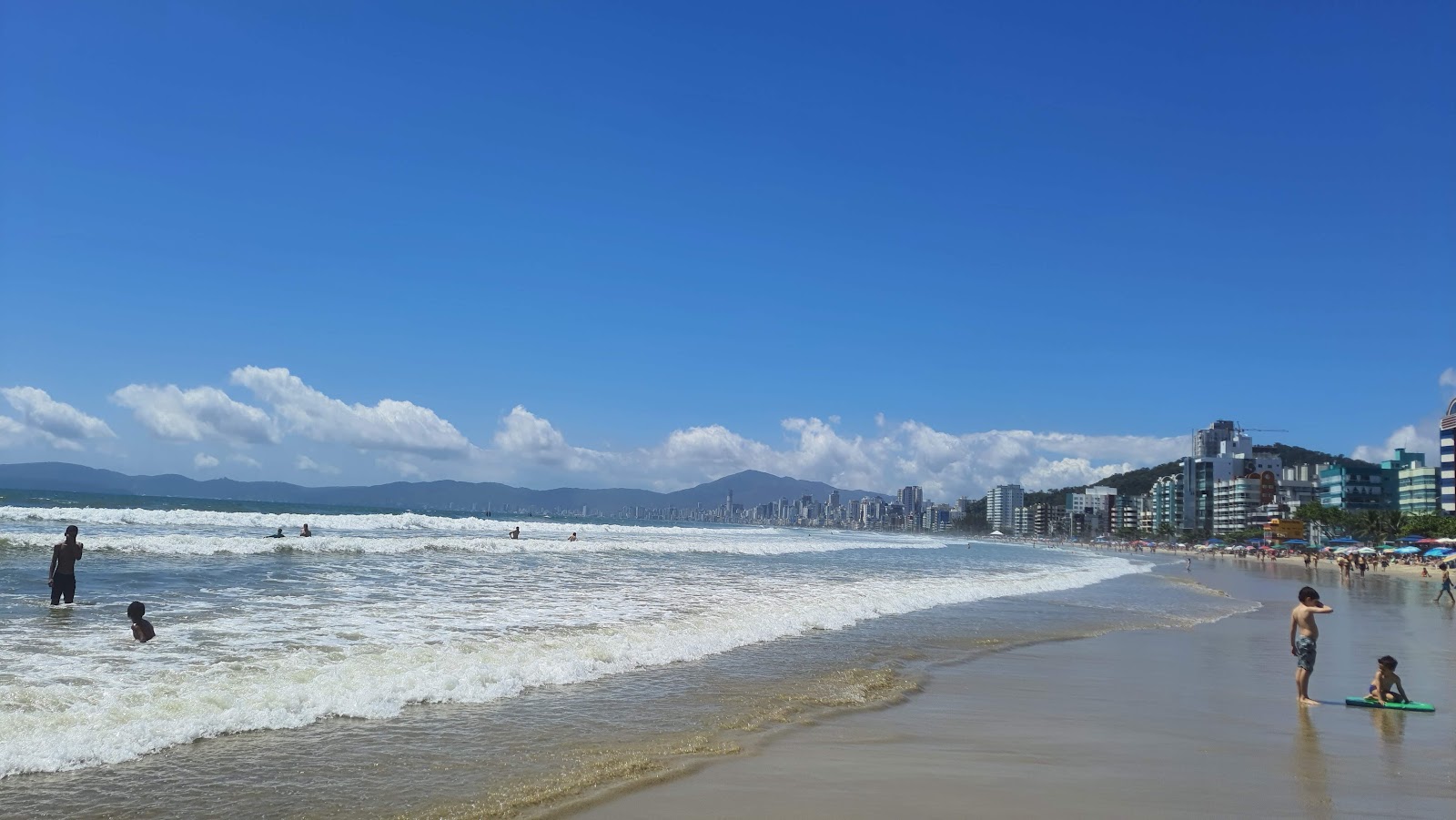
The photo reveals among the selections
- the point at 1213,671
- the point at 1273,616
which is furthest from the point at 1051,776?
the point at 1273,616

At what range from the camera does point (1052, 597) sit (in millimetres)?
26031

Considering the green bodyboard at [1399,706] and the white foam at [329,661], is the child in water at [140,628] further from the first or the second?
the green bodyboard at [1399,706]

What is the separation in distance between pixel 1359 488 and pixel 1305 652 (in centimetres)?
Answer: 17270

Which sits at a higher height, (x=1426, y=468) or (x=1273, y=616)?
(x=1426, y=468)

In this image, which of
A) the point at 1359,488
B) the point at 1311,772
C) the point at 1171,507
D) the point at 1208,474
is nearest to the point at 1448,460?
the point at 1359,488

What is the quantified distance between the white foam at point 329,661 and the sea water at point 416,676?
1.5 inches

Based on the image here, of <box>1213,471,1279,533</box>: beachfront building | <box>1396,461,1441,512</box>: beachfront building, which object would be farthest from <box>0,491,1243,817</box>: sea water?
<box>1213,471,1279,533</box>: beachfront building

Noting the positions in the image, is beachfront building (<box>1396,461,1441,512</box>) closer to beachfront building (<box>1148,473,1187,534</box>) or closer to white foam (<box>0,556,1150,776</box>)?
beachfront building (<box>1148,473,1187,534</box>)

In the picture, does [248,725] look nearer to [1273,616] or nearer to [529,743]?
[529,743]

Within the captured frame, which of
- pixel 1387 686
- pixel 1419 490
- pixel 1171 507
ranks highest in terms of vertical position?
pixel 1419 490

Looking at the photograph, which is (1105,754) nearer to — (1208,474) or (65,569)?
(65,569)

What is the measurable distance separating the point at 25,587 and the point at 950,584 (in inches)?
920

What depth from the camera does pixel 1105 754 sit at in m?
7.60

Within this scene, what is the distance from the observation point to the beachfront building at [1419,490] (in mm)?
Result: 131625
